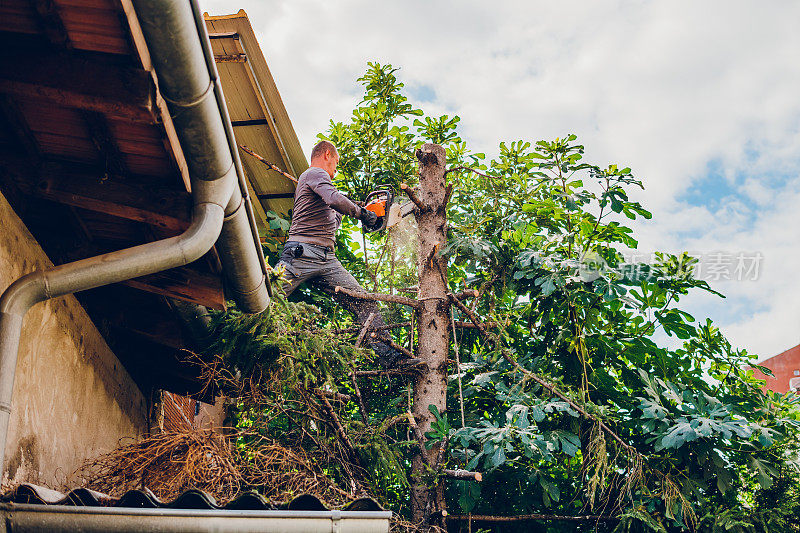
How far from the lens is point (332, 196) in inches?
231

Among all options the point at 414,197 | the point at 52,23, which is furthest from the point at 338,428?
the point at 52,23

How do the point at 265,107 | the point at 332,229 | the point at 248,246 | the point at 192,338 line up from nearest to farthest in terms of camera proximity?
1. the point at 248,246
2. the point at 192,338
3. the point at 332,229
4. the point at 265,107

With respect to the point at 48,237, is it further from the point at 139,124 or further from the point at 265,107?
the point at 265,107

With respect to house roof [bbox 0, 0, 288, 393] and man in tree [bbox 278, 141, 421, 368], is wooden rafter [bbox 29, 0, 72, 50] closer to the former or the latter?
house roof [bbox 0, 0, 288, 393]

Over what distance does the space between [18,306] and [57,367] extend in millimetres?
929

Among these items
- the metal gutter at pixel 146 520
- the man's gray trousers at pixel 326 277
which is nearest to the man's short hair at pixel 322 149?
the man's gray trousers at pixel 326 277

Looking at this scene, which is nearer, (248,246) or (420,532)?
(248,246)

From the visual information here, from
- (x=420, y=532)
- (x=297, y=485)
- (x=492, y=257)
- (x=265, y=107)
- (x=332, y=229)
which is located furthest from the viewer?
(x=265, y=107)

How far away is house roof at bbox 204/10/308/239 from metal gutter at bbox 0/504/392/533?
197 inches

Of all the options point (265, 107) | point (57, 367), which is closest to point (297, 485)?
point (57, 367)

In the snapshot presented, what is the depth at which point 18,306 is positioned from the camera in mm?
3078

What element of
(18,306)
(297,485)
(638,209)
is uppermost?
(638,209)

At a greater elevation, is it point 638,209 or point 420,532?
point 638,209

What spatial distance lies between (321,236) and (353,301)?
68 centimetres
